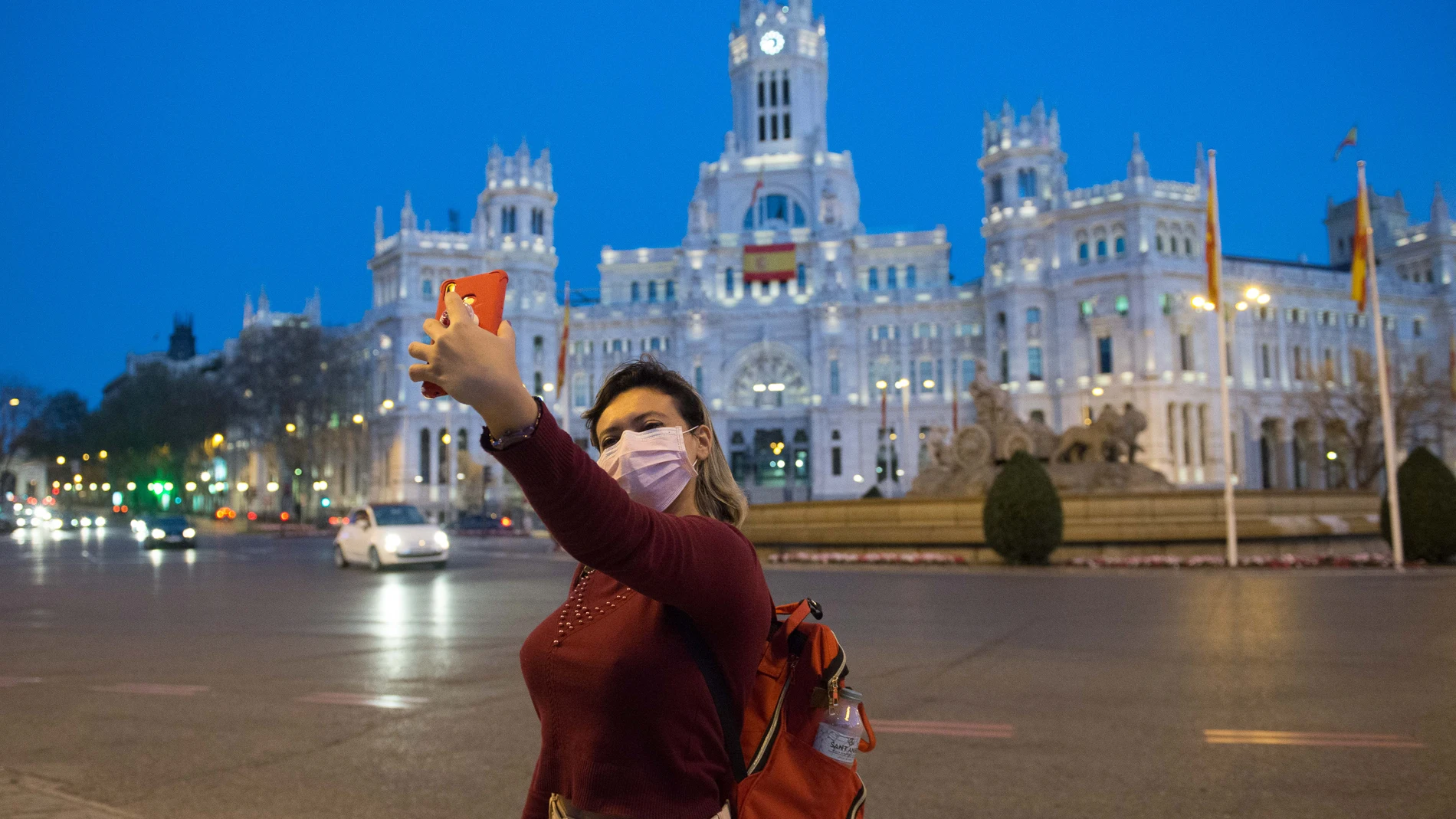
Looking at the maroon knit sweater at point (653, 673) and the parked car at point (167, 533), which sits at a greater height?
the maroon knit sweater at point (653, 673)

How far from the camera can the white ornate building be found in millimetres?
74688

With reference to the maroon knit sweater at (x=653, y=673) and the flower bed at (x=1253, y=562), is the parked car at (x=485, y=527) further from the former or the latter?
the maroon knit sweater at (x=653, y=673)

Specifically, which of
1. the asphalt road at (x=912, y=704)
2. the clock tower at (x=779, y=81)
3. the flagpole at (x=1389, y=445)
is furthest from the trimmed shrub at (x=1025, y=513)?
the clock tower at (x=779, y=81)

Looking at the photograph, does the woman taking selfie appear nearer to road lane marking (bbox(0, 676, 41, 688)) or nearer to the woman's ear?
the woman's ear

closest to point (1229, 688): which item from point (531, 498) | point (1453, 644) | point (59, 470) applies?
point (1453, 644)

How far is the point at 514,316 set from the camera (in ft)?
286

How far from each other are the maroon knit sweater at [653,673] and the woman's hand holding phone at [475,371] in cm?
28

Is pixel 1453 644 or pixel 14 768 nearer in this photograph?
pixel 14 768

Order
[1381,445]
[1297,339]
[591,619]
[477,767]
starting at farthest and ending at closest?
[1297,339]
[1381,445]
[477,767]
[591,619]

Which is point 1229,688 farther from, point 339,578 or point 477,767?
point 339,578

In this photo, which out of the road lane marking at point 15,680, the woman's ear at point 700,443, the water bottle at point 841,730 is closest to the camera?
the water bottle at point 841,730

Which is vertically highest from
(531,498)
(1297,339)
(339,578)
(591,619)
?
(1297,339)

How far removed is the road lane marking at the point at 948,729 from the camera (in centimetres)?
683

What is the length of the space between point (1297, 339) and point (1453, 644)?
79314 millimetres
